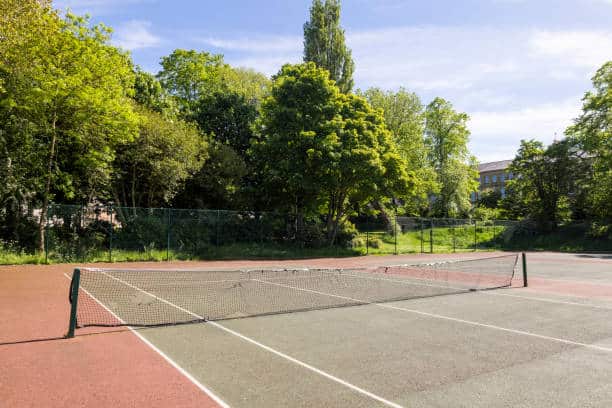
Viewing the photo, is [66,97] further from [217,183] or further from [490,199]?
[490,199]

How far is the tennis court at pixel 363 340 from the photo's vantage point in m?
5.30

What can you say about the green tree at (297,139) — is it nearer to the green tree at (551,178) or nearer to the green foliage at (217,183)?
the green foliage at (217,183)

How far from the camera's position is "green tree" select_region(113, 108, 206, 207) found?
2597 cm

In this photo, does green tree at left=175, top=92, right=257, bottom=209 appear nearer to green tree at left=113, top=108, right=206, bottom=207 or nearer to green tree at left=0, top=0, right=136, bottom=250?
green tree at left=113, top=108, right=206, bottom=207

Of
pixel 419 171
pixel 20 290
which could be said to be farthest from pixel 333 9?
pixel 20 290

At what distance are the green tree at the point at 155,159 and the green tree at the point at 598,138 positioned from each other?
37.4 meters

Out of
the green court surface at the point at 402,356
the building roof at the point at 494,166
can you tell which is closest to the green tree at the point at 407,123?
the green court surface at the point at 402,356

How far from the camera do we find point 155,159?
86.3 ft

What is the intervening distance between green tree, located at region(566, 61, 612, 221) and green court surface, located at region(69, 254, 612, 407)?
37192 millimetres

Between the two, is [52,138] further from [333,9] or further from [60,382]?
[333,9]

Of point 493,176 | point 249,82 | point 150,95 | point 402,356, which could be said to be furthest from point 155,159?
point 493,176

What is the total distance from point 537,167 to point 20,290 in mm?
47036

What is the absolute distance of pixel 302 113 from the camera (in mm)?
29484

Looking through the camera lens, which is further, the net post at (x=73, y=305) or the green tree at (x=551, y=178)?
the green tree at (x=551, y=178)
